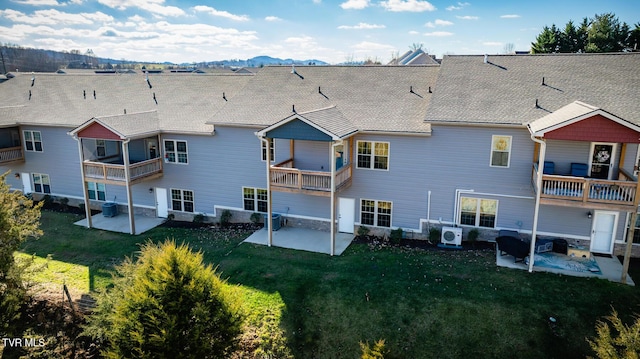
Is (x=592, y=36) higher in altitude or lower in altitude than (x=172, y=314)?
higher

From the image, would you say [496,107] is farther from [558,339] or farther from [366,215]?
[558,339]

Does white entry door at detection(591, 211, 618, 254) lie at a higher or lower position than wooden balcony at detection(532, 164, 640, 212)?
lower

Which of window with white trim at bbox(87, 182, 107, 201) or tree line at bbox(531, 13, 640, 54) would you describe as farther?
tree line at bbox(531, 13, 640, 54)

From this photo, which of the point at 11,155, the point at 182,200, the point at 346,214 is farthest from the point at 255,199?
the point at 11,155

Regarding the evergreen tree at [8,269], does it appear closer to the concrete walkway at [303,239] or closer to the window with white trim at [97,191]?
the concrete walkway at [303,239]

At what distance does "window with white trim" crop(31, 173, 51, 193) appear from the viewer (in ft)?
87.1

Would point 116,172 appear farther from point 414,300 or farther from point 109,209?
point 414,300

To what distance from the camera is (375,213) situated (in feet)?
65.5

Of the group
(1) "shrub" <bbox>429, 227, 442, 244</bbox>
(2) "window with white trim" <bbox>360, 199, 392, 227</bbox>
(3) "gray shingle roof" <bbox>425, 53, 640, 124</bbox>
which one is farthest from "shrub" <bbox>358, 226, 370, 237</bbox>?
(3) "gray shingle roof" <bbox>425, 53, 640, 124</bbox>

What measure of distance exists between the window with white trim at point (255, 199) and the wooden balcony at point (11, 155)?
15306 millimetres

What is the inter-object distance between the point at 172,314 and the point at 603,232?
1660 centimetres

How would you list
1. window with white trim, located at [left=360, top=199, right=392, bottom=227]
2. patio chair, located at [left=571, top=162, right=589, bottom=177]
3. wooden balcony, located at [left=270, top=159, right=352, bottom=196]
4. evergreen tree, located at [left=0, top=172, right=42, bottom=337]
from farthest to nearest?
window with white trim, located at [left=360, top=199, right=392, bottom=227]
wooden balcony, located at [left=270, top=159, right=352, bottom=196]
patio chair, located at [left=571, top=162, right=589, bottom=177]
evergreen tree, located at [left=0, top=172, right=42, bottom=337]

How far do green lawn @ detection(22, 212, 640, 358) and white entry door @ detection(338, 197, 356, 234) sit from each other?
5.48 ft

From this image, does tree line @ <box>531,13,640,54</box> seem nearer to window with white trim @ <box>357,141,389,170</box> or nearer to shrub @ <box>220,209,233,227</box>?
window with white trim @ <box>357,141,389,170</box>
